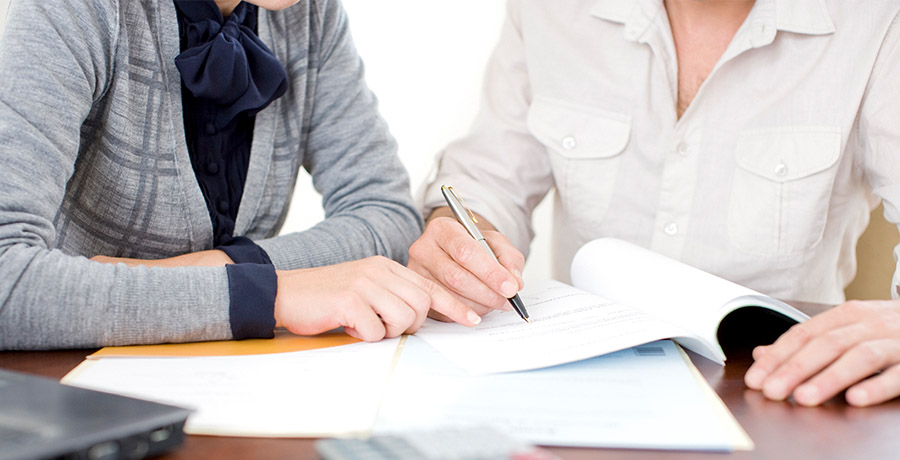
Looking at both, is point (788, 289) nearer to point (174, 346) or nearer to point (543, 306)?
point (543, 306)

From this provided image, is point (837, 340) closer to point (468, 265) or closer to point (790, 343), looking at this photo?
point (790, 343)

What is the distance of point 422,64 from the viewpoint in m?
2.59

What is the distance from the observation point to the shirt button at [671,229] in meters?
1.38

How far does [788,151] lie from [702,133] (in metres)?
0.15

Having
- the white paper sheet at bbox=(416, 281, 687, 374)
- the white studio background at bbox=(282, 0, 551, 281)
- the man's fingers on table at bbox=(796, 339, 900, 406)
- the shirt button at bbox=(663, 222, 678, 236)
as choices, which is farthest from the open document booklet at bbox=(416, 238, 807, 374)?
the white studio background at bbox=(282, 0, 551, 281)

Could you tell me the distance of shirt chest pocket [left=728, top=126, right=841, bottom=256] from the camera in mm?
1277

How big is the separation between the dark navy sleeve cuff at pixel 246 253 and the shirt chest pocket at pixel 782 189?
83cm

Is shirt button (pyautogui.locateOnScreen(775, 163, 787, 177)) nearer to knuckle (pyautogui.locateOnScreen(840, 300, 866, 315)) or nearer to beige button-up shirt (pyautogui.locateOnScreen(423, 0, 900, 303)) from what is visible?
beige button-up shirt (pyautogui.locateOnScreen(423, 0, 900, 303))

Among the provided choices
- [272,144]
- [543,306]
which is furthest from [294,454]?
[272,144]

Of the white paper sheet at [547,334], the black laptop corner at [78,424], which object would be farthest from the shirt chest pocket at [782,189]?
the black laptop corner at [78,424]

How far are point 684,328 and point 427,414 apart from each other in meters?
0.35

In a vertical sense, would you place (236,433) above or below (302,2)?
below

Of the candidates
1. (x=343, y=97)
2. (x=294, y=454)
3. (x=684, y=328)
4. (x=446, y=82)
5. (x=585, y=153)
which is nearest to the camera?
(x=294, y=454)

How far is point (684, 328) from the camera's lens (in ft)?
2.66
